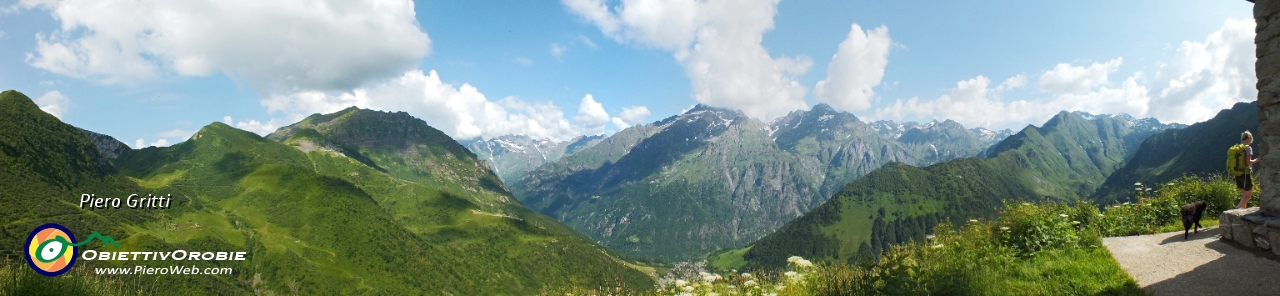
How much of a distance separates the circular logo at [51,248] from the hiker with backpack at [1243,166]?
3331 centimetres

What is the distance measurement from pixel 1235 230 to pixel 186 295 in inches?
6644

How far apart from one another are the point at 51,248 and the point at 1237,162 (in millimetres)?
34742

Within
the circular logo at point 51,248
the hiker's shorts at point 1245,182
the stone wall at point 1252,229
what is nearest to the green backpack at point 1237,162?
the hiker's shorts at point 1245,182

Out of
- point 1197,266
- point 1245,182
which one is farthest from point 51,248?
point 1245,182

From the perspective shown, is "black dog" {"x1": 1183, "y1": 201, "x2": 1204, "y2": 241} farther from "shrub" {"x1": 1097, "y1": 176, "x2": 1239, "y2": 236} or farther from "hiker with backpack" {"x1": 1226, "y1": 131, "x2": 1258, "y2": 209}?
"hiker with backpack" {"x1": 1226, "y1": 131, "x2": 1258, "y2": 209}

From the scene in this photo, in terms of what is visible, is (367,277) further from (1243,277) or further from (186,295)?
(1243,277)

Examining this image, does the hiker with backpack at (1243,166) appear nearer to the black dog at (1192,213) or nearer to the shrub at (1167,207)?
the shrub at (1167,207)

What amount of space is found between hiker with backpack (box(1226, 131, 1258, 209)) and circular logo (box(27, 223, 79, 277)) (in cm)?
3331

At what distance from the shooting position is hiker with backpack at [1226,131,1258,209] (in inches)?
604

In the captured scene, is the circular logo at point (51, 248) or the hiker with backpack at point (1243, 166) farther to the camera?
the hiker with backpack at point (1243, 166)

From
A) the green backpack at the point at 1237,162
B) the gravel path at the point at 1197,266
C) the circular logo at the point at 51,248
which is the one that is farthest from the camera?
the green backpack at the point at 1237,162

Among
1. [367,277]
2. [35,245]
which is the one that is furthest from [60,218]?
[35,245]

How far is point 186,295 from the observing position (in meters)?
119

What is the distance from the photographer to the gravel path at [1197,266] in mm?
9688
